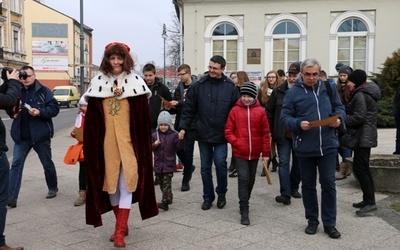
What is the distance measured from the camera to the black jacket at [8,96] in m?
4.24

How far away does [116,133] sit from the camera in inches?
180

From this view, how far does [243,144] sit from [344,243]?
1652 mm

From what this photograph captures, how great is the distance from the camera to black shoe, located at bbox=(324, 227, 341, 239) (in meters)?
4.91

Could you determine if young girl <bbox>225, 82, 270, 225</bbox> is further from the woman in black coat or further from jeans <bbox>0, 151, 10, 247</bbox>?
jeans <bbox>0, 151, 10, 247</bbox>

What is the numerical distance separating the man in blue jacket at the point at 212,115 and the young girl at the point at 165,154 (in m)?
0.25

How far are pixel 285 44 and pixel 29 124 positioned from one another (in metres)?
15.6

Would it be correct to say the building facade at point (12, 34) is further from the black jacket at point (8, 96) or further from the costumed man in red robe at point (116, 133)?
the costumed man in red robe at point (116, 133)

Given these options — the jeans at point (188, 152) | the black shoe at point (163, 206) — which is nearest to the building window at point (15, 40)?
the jeans at point (188, 152)

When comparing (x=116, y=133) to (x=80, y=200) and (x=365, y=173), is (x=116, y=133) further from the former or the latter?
(x=365, y=173)

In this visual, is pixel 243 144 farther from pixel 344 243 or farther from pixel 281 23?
pixel 281 23

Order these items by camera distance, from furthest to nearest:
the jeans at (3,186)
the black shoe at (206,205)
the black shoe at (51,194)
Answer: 1. the black shoe at (51,194)
2. the black shoe at (206,205)
3. the jeans at (3,186)

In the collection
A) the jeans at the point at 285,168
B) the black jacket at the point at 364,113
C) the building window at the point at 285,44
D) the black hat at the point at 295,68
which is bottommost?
the jeans at the point at 285,168

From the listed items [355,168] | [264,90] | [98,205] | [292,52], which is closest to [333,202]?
[355,168]

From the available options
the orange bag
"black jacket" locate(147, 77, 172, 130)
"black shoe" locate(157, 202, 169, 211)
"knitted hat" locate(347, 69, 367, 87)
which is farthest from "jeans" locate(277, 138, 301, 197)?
the orange bag
